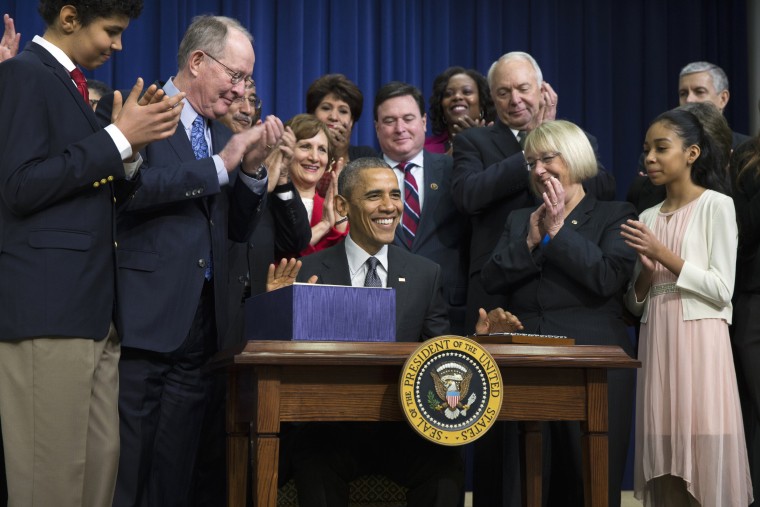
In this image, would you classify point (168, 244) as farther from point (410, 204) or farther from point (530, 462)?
point (410, 204)

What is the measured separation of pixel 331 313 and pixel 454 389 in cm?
33

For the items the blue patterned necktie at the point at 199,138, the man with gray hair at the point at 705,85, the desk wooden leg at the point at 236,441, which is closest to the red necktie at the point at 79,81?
the blue patterned necktie at the point at 199,138

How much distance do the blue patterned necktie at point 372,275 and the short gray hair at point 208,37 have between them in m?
0.77

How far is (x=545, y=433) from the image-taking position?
123 inches

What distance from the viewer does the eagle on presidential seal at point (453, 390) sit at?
2.27m

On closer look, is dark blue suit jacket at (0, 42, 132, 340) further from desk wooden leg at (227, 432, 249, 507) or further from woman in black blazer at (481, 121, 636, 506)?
woman in black blazer at (481, 121, 636, 506)

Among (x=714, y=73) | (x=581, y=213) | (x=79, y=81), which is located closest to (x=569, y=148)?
(x=581, y=213)

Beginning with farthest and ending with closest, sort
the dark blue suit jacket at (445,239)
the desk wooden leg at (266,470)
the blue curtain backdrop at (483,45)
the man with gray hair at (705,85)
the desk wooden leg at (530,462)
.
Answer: the blue curtain backdrop at (483,45) → the man with gray hair at (705,85) → the dark blue suit jacket at (445,239) → the desk wooden leg at (530,462) → the desk wooden leg at (266,470)

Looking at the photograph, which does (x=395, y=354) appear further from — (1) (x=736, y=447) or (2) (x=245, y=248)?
(1) (x=736, y=447)

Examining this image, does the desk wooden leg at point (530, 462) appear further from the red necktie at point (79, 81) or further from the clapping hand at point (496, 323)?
the red necktie at point (79, 81)

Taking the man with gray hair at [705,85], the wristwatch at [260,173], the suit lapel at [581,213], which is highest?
the man with gray hair at [705,85]

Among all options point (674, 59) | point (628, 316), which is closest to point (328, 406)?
point (628, 316)

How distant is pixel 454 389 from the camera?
7.48 ft

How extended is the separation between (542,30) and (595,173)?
2602mm
